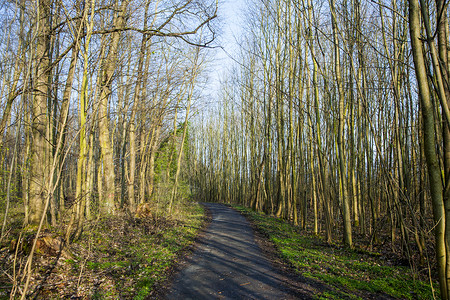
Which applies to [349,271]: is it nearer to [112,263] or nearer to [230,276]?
[230,276]

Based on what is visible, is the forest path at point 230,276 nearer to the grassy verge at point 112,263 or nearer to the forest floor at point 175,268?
the forest floor at point 175,268

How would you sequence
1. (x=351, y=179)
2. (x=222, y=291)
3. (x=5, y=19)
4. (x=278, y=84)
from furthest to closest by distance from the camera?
1. (x=278, y=84)
2. (x=351, y=179)
3. (x=5, y=19)
4. (x=222, y=291)

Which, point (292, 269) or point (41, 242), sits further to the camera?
point (292, 269)

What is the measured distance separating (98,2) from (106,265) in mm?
4959

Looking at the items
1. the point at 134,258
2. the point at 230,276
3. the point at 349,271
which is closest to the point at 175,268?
the point at 134,258

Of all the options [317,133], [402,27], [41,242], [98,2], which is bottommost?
[41,242]

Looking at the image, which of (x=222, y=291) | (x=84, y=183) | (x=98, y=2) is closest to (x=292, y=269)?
(x=222, y=291)

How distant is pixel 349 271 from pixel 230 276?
239cm

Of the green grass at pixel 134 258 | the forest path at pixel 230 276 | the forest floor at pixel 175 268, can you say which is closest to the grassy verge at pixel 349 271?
the forest floor at pixel 175 268

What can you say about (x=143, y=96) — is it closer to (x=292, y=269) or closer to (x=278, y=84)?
(x=278, y=84)

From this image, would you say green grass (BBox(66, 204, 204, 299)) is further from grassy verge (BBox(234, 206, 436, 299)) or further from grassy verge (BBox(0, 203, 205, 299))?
grassy verge (BBox(234, 206, 436, 299))

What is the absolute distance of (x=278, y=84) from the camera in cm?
1183

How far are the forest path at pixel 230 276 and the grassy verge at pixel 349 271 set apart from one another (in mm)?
553

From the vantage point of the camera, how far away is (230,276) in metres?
5.08
